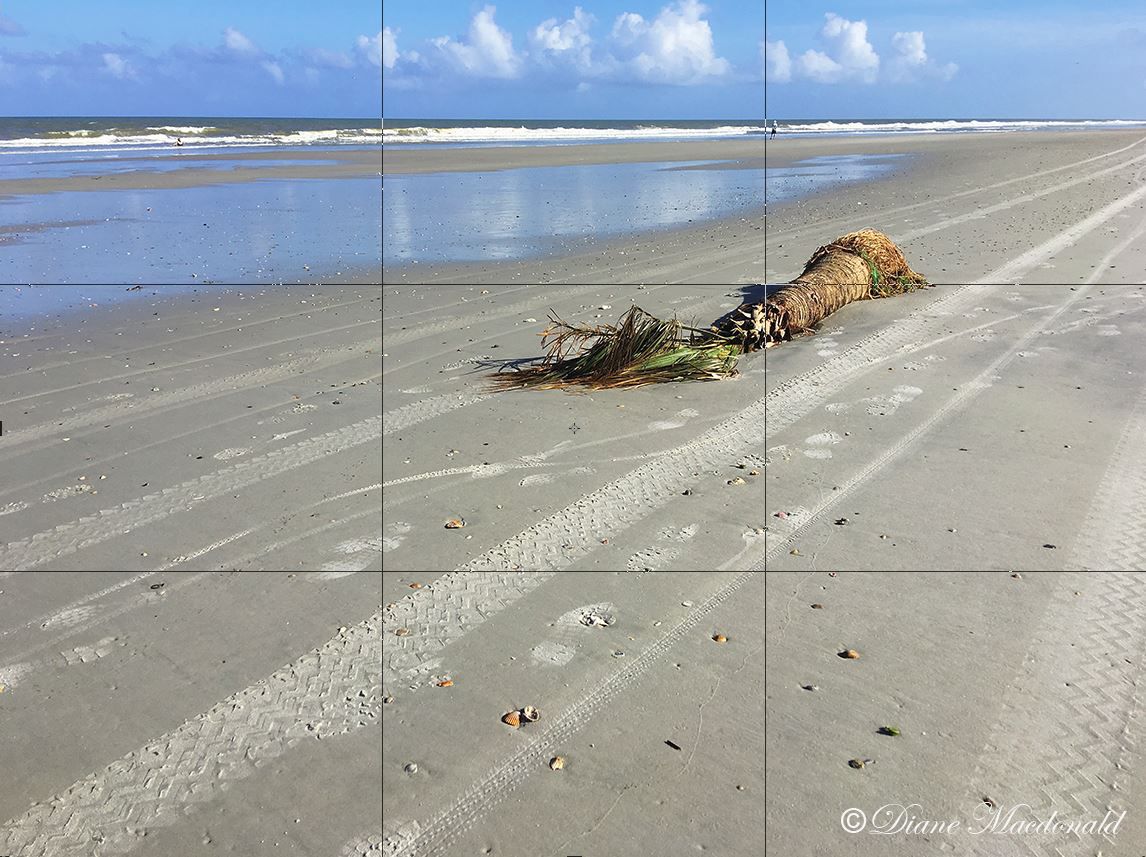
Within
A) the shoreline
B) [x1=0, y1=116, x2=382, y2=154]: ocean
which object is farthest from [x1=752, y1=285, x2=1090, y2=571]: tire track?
[x1=0, y1=116, x2=382, y2=154]: ocean

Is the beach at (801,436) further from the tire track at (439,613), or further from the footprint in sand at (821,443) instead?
the tire track at (439,613)

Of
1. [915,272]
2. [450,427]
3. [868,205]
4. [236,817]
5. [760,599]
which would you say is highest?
[868,205]

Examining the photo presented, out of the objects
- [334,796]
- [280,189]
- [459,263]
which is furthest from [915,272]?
[280,189]

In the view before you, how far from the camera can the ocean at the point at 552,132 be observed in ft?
124

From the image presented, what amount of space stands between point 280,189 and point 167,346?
11.8 meters

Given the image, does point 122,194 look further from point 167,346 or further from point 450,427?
point 450,427

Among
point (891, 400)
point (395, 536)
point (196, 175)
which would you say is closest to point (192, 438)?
point (395, 536)

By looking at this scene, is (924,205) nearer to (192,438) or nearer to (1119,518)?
(1119,518)

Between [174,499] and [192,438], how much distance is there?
2.87 feet

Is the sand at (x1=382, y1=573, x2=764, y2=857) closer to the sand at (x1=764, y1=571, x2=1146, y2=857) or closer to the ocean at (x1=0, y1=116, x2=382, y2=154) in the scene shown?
the sand at (x1=764, y1=571, x2=1146, y2=857)

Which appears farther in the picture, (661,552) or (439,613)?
(661,552)

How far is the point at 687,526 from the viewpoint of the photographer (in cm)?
432

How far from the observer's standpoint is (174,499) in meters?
4.72

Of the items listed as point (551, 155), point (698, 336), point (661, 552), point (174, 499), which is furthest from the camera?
point (551, 155)
